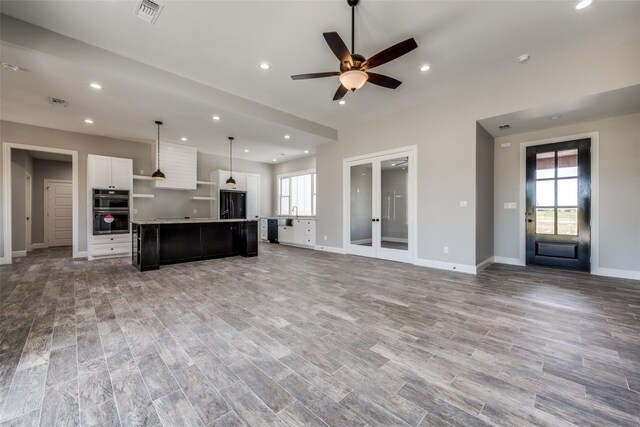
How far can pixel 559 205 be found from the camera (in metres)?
4.95

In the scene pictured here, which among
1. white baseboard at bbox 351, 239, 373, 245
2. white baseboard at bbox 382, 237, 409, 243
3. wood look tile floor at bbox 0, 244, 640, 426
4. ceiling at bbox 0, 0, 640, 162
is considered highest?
ceiling at bbox 0, 0, 640, 162

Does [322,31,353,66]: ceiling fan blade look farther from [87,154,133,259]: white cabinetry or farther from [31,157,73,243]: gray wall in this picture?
[31,157,73,243]: gray wall

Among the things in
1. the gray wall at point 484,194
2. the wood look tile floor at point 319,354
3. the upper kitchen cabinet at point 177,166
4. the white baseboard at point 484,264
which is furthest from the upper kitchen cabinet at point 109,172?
the white baseboard at point 484,264

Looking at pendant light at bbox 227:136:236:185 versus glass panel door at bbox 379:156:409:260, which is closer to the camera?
glass panel door at bbox 379:156:409:260

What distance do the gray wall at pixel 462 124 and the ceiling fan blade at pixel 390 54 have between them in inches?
95.8

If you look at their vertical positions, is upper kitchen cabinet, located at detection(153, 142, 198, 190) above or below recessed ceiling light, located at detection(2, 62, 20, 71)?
below

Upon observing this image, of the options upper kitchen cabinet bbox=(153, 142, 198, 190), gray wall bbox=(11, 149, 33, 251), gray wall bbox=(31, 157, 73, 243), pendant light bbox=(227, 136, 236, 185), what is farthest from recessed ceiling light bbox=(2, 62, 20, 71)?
gray wall bbox=(31, 157, 73, 243)

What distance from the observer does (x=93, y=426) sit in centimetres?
136

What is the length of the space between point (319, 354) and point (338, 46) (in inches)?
117

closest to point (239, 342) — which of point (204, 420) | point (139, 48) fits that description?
point (204, 420)

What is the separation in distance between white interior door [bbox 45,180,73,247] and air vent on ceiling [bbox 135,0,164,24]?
830 centimetres

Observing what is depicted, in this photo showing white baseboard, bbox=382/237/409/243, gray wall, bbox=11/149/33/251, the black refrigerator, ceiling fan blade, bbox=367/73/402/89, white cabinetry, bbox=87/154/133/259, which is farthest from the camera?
the black refrigerator

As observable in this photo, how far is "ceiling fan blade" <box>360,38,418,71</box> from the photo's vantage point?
2675 mm

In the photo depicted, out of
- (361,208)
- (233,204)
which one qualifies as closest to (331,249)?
(361,208)
